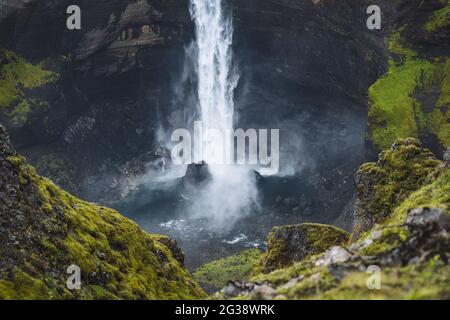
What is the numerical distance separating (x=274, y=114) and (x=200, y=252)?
39340mm

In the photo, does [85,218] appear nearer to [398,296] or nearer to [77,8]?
[398,296]

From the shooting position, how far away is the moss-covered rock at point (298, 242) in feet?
148

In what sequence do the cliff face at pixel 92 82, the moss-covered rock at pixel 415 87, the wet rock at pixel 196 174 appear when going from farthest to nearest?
the cliff face at pixel 92 82, the wet rock at pixel 196 174, the moss-covered rock at pixel 415 87

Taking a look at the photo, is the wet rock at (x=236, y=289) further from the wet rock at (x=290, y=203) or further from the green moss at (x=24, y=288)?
the wet rock at (x=290, y=203)

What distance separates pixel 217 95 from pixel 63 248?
3344 inches

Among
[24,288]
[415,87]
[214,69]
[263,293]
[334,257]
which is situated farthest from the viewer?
[214,69]

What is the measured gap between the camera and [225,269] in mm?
75625

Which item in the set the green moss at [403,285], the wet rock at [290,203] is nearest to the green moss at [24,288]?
the green moss at [403,285]

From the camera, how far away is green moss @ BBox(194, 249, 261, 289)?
71250 mm

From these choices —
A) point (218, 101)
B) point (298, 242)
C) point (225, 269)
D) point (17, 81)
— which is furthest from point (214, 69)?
point (298, 242)

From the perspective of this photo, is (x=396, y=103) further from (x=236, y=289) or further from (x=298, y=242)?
(x=236, y=289)

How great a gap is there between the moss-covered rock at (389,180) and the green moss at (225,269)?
91.0ft

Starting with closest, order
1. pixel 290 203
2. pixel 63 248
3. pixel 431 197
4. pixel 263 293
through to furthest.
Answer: pixel 263 293 → pixel 431 197 → pixel 63 248 → pixel 290 203
